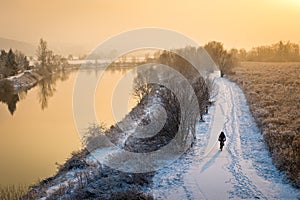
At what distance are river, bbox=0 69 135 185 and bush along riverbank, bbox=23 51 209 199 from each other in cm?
181

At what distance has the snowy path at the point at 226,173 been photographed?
932 centimetres

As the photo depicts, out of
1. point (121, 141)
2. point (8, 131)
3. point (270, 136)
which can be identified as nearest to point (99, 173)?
point (121, 141)

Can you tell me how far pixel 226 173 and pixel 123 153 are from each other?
5.48 meters

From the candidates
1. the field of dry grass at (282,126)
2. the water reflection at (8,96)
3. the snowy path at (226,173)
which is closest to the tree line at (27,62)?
the water reflection at (8,96)

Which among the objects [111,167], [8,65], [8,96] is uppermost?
[8,65]

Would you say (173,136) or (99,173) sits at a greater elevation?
(173,136)

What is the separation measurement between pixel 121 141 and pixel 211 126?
556cm

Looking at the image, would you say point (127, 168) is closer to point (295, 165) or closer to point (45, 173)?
point (45, 173)

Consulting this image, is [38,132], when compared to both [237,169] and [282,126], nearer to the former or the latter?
[237,169]

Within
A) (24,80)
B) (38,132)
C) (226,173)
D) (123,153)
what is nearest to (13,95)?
(24,80)

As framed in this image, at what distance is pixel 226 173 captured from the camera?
10.8 meters

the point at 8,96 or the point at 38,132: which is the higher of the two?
the point at 8,96

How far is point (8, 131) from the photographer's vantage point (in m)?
22.9

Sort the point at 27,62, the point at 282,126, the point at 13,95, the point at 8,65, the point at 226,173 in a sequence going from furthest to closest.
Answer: the point at 27,62
the point at 8,65
the point at 13,95
the point at 282,126
the point at 226,173
